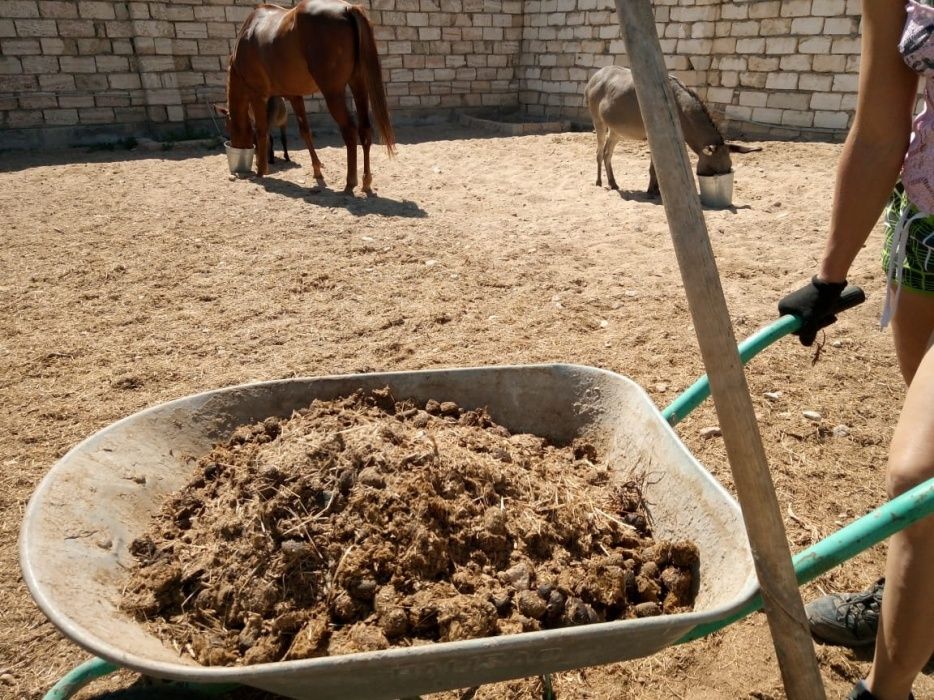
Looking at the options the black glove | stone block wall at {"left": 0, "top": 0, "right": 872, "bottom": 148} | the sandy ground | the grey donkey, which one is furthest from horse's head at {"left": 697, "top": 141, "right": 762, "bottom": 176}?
the black glove

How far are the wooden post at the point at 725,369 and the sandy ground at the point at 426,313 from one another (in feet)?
2.59

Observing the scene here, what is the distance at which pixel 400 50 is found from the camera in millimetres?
12570

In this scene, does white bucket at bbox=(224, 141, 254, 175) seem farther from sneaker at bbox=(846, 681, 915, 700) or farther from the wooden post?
sneaker at bbox=(846, 681, 915, 700)

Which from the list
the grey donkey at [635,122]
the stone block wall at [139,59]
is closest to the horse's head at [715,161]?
the grey donkey at [635,122]

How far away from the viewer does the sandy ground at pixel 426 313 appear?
2.29 m

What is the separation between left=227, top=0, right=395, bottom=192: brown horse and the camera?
674cm

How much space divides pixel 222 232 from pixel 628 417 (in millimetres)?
5049

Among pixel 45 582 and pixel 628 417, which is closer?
pixel 45 582

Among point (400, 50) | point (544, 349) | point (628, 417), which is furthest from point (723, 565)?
point (400, 50)

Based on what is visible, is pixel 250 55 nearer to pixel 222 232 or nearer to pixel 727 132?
pixel 222 232

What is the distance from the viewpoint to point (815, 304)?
1.69 m

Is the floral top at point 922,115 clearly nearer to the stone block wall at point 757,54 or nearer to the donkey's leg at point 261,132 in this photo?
the donkey's leg at point 261,132

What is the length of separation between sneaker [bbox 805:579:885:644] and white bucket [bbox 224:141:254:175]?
8.01 metres

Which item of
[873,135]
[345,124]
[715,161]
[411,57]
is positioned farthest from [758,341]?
[411,57]
